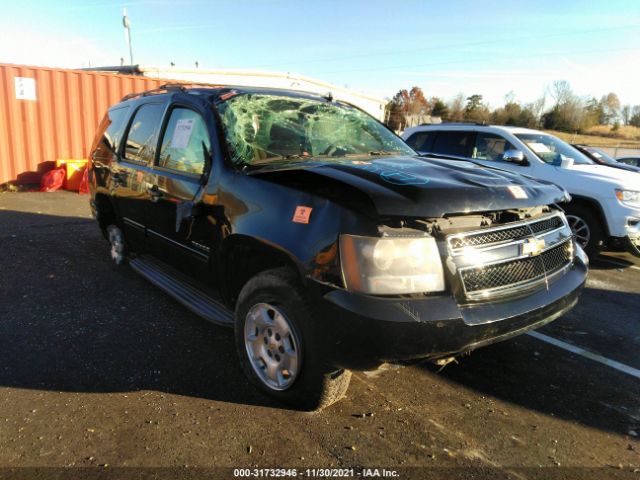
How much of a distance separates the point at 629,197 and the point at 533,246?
4204 millimetres

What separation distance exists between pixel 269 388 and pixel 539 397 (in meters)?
1.74

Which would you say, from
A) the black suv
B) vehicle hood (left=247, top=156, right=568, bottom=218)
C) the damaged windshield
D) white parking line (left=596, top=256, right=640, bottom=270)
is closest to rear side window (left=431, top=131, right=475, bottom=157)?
white parking line (left=596, top=256, right=640, bottom=270)

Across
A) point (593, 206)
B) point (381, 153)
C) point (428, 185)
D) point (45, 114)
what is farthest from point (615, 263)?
point (45, 114)

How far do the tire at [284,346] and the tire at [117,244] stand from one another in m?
2.59

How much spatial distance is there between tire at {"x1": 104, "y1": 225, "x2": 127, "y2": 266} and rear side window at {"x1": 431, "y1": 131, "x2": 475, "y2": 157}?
17.3 feet

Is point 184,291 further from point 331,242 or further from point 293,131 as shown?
point 331,242

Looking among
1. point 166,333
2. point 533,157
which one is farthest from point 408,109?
point 166,333

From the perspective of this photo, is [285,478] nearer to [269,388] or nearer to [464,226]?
[269,388]

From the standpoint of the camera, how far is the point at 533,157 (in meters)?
6.74

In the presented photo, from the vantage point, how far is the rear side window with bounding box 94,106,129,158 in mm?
4609

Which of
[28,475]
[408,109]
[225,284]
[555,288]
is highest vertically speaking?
[408,109]

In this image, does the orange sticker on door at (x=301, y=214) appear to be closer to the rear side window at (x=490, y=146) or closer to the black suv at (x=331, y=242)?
the black suv at (x=331, y=242)

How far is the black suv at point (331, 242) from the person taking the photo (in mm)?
2186

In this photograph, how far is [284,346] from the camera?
255 centimetres
